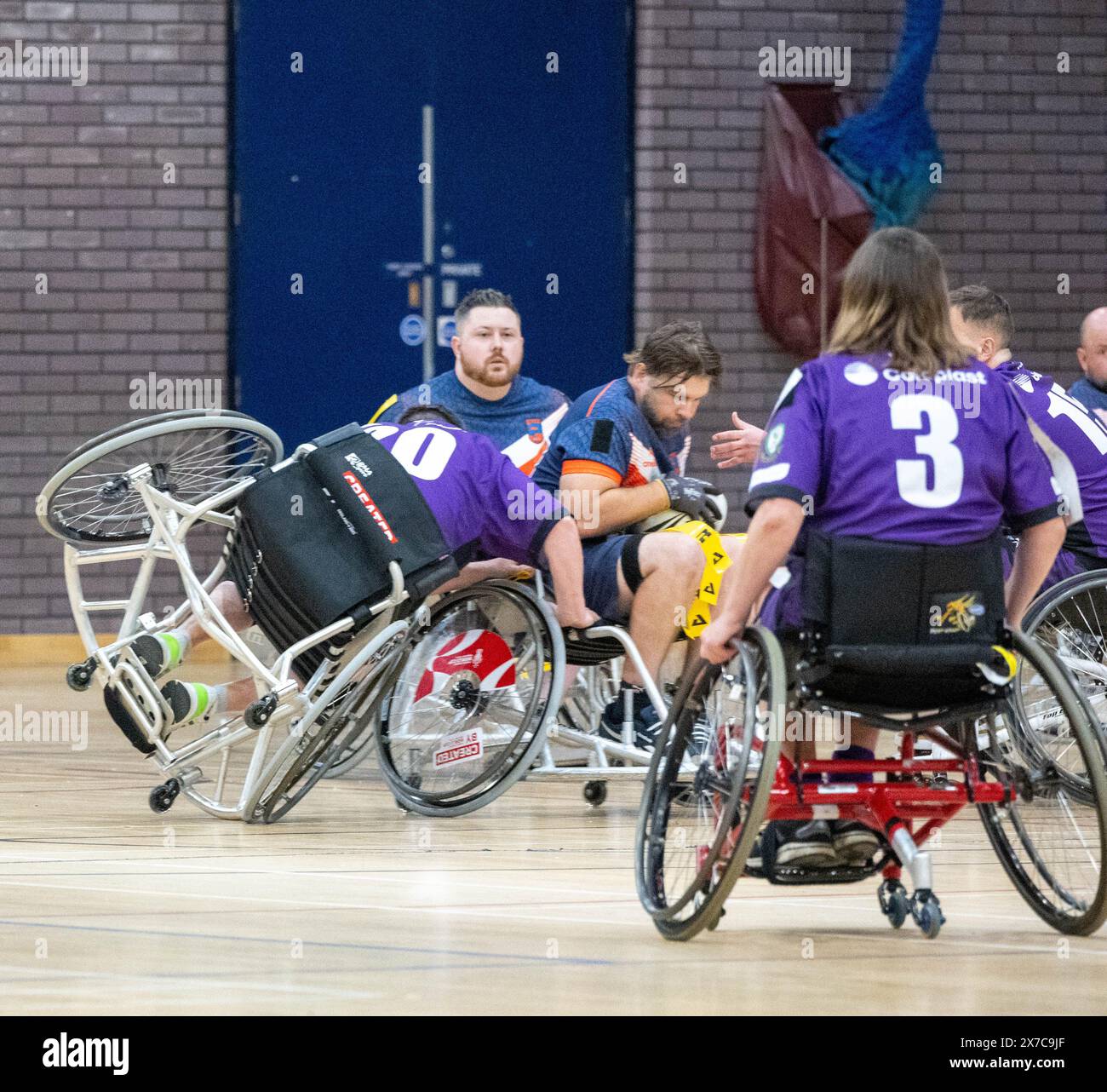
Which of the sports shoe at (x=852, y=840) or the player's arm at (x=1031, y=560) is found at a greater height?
the player's arm at (x=1031, y=560)

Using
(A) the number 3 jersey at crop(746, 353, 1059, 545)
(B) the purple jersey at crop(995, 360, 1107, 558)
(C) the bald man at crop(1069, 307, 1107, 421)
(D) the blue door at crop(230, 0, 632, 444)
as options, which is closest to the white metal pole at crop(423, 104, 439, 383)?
(D) the blue door at crop(230, 0, 632, 444)

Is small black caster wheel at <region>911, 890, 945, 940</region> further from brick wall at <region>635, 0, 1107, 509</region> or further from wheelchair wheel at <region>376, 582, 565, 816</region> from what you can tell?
brick wall at <region>635, 0, 1107, 509</region>

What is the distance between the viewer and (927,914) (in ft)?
9.78

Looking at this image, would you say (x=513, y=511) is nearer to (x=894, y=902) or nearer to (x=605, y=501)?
(x=605, y=501)

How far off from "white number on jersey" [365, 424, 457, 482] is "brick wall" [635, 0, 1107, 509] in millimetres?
4587

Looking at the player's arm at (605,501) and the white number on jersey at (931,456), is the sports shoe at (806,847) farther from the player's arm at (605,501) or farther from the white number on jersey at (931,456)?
the player's arm at (605,501)

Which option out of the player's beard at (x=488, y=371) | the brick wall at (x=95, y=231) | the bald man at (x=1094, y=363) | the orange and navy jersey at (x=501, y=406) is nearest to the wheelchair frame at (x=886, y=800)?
the bald man at (x=1094, y=363)

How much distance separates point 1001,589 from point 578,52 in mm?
6371

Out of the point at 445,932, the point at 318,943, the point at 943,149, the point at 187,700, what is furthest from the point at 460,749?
the point at 943,149

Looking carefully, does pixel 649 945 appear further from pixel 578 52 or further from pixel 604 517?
pixel 578 52

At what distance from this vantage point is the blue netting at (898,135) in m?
8.93

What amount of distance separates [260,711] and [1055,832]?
5.62ft

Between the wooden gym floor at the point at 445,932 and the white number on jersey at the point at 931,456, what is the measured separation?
683 millimetres
